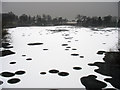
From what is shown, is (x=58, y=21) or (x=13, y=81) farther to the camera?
(x=58, y=21)

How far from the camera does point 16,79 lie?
366 inches

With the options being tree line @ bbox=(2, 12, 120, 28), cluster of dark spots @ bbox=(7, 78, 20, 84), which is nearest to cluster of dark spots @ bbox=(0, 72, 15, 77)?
cluster of dark spots @ bbox=(7, 78, 20, 84)

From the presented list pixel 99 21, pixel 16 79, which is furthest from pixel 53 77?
pixel 99 21

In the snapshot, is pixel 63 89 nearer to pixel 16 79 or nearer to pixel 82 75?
pixel 82 75

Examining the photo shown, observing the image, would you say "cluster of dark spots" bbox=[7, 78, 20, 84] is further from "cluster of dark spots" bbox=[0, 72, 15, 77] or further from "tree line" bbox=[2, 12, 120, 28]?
"tree line" bbox=[2, 12, 120, 28]

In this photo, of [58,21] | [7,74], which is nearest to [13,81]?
[7,74]

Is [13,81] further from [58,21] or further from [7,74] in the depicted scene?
[58,21]

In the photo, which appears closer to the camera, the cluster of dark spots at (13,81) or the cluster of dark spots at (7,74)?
the cluster of dark spots at (13,81)

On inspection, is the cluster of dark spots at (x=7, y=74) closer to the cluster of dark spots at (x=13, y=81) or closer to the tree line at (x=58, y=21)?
the cluster of dark spots at (x=13, y=81)

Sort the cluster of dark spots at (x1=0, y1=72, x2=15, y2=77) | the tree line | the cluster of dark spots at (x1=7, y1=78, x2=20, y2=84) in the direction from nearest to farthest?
the cluster of dark spots at (x1=7, y1=78, x2=20, y2=84) → the cluster of dark spots at (x1=0, y1=72, x2=15, y2=77) → the tree line

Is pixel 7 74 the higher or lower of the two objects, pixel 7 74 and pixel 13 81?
the higher

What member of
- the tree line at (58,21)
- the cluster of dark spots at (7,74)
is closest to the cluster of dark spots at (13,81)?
the cluster of dark spots at (7,74)

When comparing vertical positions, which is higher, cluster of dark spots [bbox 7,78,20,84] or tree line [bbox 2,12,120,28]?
tree line [bbox 2,12,120,28]

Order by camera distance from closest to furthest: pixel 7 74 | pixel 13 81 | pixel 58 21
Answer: pixel 13 81 → pixel 7 74 → pixel 58 21
